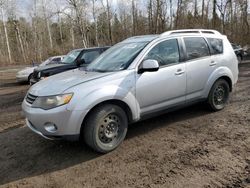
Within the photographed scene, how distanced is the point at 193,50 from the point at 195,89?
786 mm

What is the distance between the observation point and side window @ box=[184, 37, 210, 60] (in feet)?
15.5

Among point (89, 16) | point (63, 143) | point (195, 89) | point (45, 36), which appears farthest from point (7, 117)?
point (45, 36)

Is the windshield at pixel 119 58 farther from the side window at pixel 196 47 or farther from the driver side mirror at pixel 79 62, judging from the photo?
the driver side mirror at pixel 79 62

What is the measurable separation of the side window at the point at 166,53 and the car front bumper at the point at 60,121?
5.34 ft

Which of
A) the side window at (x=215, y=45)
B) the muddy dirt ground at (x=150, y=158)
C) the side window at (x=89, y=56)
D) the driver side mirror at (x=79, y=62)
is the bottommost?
the muddy dirt ground at (x=150, y=158)

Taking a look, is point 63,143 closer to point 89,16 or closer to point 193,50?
point 193,50

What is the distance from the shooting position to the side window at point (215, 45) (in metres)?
5.13

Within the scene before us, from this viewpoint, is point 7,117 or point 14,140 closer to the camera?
point 14,140

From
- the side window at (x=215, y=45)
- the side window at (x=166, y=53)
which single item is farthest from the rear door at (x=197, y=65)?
the side window at (x=166, y=53)

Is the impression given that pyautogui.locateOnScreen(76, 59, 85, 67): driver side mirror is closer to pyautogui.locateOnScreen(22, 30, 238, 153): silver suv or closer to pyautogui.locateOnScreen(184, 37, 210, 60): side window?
pyautogui.locateOnScreen(22, 30, 238, 153): silver suv

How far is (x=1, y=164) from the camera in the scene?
374 centimetres

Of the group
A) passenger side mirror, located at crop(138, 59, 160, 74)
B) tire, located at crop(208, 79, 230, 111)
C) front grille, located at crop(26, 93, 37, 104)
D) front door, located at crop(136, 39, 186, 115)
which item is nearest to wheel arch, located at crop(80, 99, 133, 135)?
front door, located at crop(136, 39, 186, 115)

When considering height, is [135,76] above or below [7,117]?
above

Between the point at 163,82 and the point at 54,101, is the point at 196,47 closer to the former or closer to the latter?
the point at 163,82
